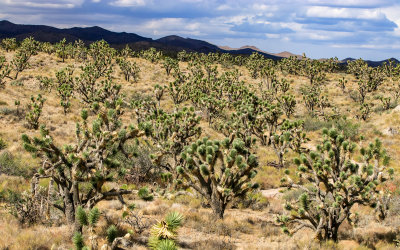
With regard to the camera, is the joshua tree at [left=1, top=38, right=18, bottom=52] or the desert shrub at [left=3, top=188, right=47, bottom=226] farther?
the joshua tree at [left=1, top=38, right=18, bottom=52]

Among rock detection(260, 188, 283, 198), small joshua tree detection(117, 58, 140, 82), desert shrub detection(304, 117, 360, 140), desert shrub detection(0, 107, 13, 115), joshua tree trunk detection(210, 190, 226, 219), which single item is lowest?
rock detection(260, 188, 283, 198)

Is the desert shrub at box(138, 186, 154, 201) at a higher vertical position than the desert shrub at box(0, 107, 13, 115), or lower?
higher

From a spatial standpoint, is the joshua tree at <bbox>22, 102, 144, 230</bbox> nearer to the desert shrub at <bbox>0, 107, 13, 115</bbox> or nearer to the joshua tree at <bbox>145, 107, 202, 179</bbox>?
the joshua tree at <bbox>145, 107, 202, 179</bbox>

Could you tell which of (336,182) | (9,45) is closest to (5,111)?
(336,182)

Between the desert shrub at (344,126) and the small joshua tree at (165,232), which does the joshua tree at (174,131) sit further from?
the desert shrub at (344,126)

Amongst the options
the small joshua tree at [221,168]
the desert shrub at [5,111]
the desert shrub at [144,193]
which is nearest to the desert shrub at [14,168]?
the small joshua tree at [221,168]

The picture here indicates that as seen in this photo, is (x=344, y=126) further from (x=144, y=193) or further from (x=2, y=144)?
(x=2, y=144)

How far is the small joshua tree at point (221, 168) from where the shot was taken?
748cm

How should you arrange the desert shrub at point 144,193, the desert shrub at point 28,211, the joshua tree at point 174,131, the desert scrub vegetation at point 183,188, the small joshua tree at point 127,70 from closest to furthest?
the desert shrub at point 144,193, the desert scrub vegetation at point 183,188, the desert shrub at point 28,211, the joshua tree at point 174,131, the small joshua tree at point 127,70

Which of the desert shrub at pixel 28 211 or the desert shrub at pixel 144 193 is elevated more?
the desert shrub at pixel 144 193

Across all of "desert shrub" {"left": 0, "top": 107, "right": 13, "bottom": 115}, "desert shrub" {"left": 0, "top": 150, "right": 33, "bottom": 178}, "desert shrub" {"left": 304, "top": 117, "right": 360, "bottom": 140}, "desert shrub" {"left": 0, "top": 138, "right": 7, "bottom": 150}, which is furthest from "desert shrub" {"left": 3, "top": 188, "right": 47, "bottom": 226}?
"desert shrub" {"left": 304, "top": 117, "right": 360, "bottom": 140}

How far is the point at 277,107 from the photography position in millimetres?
17875

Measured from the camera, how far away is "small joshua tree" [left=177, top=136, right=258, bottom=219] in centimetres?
748

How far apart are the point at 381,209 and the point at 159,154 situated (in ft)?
23.4
